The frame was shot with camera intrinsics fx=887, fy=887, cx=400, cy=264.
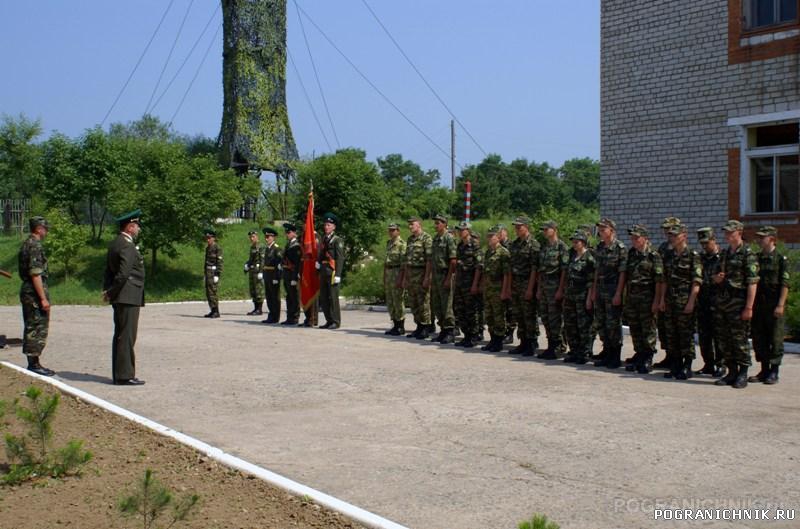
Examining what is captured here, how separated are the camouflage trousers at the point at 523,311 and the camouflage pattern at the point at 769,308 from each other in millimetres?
3377

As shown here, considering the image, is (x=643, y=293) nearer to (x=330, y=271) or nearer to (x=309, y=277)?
(x=330, y=271)

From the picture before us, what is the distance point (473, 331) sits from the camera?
14.3 m

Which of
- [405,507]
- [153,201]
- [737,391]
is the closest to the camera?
[405,507]

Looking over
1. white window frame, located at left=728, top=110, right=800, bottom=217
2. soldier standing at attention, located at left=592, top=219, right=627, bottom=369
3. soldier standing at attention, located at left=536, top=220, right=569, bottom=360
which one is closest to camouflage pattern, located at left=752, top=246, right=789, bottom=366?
soldier standing at attention, located at left=592, top=219, right=627, bottom=369

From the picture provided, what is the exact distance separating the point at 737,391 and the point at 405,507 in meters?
5.77

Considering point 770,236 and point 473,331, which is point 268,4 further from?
point 770,236

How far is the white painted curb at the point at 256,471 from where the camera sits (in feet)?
16.9

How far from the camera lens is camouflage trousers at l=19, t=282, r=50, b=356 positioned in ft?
36.6

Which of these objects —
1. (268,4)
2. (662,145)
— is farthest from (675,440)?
(268,4)

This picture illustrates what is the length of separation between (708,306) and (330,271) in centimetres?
800

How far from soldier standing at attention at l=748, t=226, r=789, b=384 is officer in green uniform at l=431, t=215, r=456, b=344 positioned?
5.20 m

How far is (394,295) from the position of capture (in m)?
15.8

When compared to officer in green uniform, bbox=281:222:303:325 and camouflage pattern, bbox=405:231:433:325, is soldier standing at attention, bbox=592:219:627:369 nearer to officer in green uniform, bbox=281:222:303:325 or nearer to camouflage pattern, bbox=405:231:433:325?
camouflage pattern, bbox=405:231:433:325

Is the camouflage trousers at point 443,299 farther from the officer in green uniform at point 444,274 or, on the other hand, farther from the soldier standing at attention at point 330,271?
the soldier standing at attention at point 330,271
